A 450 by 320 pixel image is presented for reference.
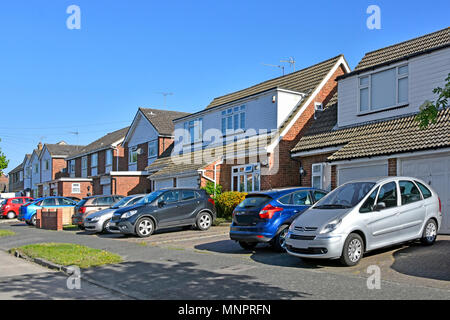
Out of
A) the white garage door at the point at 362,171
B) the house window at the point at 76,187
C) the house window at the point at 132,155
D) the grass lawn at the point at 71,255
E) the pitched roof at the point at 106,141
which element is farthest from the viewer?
the house window at the point at 76,187

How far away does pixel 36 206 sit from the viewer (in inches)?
994

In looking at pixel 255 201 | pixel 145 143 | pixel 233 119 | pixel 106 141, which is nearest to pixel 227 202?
pixel 233 119

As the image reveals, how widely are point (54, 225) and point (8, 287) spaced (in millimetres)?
14096

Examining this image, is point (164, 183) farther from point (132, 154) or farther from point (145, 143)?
point (132, 154)

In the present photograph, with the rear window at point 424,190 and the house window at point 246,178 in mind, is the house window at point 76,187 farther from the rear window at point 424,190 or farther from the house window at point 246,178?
the rear window at point 424,190

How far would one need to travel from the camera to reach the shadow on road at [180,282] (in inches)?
288

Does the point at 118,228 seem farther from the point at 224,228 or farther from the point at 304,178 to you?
the point at 304,178

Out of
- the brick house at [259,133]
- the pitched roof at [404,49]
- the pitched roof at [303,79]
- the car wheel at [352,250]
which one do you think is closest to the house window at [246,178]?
the brick house at [259,133]

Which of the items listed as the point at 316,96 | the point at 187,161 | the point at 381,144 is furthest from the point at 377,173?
the point at 187,161

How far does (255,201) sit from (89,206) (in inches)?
461

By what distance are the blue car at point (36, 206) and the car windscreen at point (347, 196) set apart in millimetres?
19171

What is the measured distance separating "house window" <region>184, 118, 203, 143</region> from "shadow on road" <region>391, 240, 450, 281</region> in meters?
18.5

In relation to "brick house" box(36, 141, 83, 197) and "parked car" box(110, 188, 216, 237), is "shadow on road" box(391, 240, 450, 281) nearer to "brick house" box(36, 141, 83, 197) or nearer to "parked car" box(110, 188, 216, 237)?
"parked car" box(110, 188, 216, 237)

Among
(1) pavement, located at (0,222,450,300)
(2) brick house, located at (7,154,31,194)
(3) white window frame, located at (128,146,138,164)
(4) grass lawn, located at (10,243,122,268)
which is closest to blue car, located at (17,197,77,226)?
(3) white window frame, located at (128,146,138,164)
